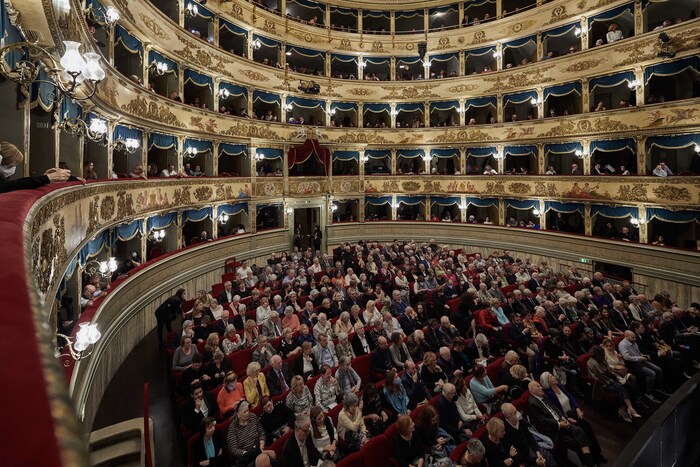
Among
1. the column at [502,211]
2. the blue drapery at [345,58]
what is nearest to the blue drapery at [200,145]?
the blue drapery at [345,58]

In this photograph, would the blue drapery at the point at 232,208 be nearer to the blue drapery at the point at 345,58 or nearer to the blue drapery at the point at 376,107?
the blue drapery at the point at 376,107

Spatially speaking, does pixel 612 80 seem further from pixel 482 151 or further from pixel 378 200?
pixel 378 200

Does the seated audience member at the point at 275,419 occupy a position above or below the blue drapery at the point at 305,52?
below

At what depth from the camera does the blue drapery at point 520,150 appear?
62.7ft

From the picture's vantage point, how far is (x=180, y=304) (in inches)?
395

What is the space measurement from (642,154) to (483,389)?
45.1 ft

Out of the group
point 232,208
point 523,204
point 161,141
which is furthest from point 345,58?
point 161,141

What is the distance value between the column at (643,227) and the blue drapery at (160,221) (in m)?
16.9

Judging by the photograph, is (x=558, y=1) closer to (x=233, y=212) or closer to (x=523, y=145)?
(x=523, y=145)

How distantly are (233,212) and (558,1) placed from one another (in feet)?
57.3

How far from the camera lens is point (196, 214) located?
574 inches

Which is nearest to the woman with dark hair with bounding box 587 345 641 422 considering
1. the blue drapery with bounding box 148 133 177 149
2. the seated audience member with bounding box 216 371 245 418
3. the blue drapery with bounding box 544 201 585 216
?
the seated audience member with bounding box 216 371 245 418

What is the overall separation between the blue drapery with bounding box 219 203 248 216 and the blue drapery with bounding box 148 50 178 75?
543 cm

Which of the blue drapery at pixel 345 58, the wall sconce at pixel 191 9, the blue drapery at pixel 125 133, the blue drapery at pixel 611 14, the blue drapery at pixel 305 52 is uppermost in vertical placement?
the blue drapery at pixel 345 58
